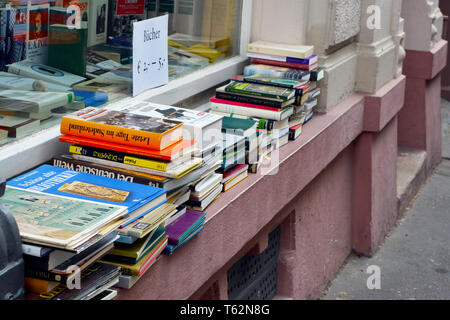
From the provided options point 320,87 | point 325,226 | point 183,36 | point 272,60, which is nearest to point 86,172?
point 183,36

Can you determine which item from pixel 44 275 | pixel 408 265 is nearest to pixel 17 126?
pixel 44 275

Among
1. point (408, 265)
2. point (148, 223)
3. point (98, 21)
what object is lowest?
point (408, 265)

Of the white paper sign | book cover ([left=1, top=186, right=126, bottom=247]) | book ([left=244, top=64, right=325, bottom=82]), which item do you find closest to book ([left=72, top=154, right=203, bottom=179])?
book cover ([left=1, top=186, right=126, bottom=247])

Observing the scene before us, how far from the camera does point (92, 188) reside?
2.21 m

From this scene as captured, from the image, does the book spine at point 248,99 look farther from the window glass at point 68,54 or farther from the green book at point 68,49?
the green book at point 68,49

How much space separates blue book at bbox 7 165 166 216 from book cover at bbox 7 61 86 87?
53 cm

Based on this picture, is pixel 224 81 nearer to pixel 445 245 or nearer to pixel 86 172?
pixel 86 172

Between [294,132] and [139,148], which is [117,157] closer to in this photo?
[139,148]

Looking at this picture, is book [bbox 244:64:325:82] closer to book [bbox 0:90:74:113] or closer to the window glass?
the window glass

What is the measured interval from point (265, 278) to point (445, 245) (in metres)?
1.82

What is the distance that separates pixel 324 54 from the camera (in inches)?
167

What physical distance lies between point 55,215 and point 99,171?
1.59ft

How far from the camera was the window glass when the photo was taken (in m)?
2.59

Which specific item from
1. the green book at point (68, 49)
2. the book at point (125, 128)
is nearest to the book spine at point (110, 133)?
the book at point (125, 128)
